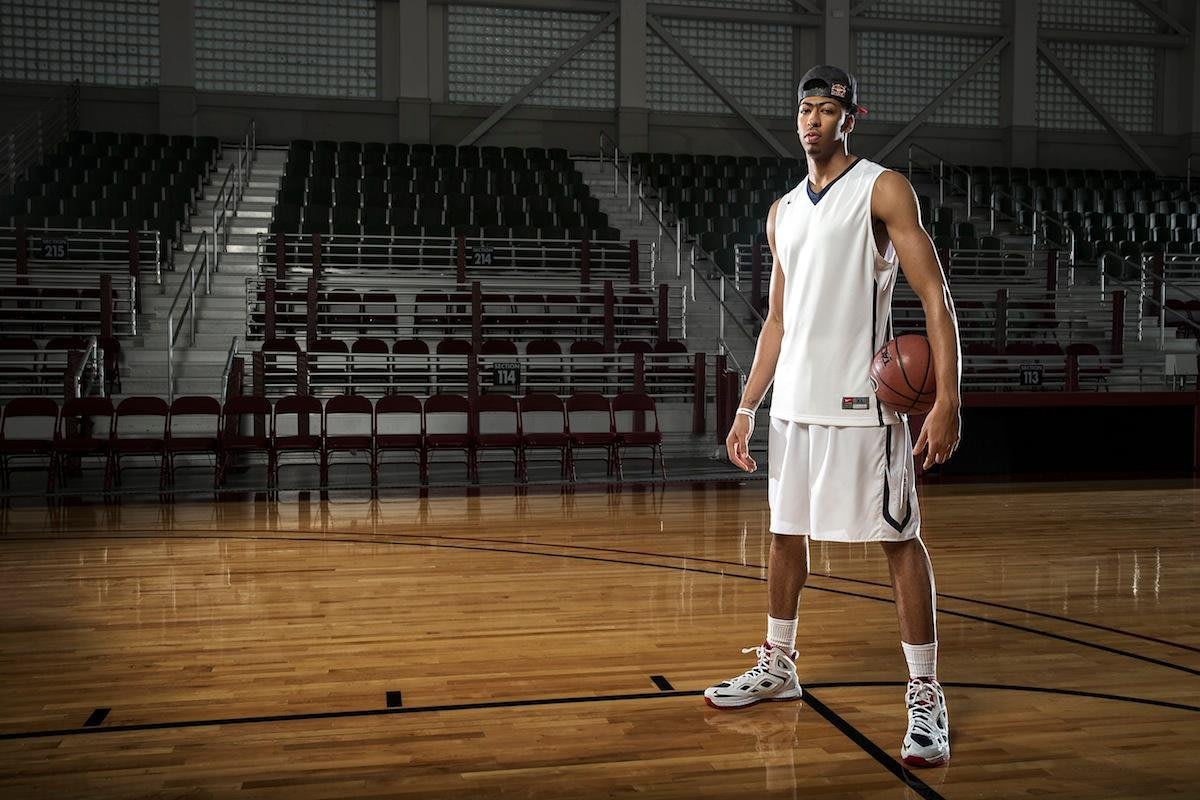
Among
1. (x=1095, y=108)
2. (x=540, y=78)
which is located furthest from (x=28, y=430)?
(x=1095, y=108)

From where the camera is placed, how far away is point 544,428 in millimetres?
9469

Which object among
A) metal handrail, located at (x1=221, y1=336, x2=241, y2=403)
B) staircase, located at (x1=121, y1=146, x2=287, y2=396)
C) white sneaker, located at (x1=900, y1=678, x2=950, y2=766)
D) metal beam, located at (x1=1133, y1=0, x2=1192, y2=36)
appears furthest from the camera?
metal beam, located at (x1=1133, y1=0, x2=1192, y2=36)

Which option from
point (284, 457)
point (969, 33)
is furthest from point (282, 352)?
point (969, 33)

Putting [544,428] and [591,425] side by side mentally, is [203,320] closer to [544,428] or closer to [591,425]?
[544,428]

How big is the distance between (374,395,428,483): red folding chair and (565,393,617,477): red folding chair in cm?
114

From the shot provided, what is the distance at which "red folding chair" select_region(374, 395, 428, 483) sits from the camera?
8.12 m

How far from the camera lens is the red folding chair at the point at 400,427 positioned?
8.12 meters

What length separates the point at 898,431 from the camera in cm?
252

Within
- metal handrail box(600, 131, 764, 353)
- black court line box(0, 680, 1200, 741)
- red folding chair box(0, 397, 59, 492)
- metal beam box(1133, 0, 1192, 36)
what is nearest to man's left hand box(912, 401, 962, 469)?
black court line box(0, 680, 1200, 741)

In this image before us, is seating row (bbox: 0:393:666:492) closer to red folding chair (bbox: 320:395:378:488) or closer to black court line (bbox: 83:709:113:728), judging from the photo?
red folding chair (bbox: 320:395:378:488)

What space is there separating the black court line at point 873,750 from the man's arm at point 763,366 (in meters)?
0.63

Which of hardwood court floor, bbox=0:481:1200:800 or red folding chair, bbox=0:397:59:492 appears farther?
red folding chair, bbox=0:397:59:492

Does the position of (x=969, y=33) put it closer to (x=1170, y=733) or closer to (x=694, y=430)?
(x=694, y=430)

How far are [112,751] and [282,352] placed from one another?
22.8 ft
